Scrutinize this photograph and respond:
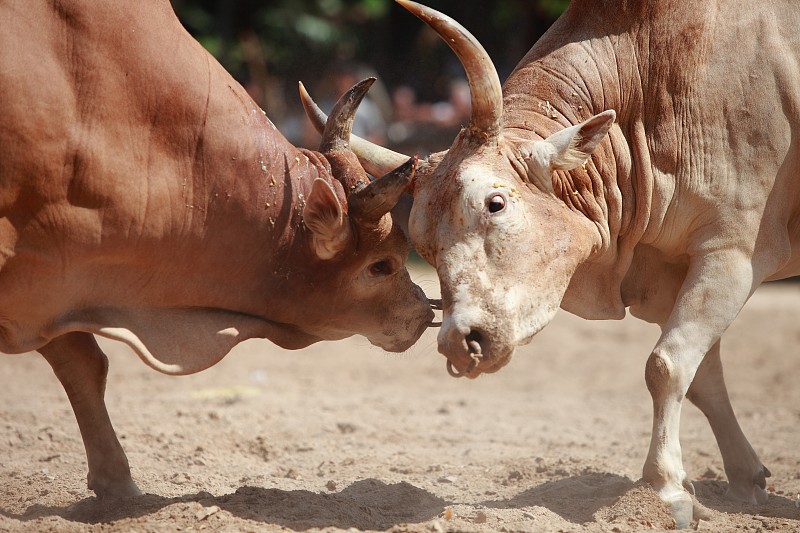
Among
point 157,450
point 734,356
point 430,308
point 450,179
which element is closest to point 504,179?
point 450,179

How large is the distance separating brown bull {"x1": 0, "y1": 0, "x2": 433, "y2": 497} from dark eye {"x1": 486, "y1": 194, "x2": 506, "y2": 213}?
0.39 metres

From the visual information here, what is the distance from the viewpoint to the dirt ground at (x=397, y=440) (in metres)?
4.41

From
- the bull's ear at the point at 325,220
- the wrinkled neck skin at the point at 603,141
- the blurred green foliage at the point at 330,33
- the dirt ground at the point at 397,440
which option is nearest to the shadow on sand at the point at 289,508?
the dirt ground at the point at 397,440

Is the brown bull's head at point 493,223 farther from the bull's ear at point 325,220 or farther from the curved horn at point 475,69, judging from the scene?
the bull's ear at point 325,220

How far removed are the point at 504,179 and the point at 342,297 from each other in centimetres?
91

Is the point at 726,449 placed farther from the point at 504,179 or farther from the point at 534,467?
the point at 504,179

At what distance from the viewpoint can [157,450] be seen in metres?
5.81

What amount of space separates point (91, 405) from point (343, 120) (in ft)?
5.56

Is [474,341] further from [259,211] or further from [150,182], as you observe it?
[150,182]

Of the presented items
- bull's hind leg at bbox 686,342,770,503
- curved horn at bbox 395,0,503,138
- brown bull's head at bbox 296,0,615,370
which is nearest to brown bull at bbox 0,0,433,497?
brown bull's head at bbox 296,0,615,370

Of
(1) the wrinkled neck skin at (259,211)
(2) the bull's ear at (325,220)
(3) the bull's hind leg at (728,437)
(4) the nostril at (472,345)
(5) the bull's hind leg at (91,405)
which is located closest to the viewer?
(4) the nostril at (472,345)

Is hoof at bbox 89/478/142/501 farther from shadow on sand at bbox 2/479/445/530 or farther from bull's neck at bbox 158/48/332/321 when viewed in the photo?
bull's neck at bbox 158/48/332/321

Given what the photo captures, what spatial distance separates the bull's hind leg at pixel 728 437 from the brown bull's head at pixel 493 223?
48.8 inches

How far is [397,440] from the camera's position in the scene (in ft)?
20.8
